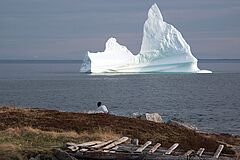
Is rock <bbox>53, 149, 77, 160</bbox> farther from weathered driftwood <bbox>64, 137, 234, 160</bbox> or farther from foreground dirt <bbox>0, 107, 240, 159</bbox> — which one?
foreground dirt <bbox>0, 107, 240, 159</bbox>

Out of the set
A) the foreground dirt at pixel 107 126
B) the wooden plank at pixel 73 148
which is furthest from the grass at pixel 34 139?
the foreground dirt at pixel 107 126

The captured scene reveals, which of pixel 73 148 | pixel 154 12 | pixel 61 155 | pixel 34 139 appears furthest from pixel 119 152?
pixel 154 12

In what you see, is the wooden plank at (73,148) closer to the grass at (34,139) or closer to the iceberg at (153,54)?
the grass at (34,139)

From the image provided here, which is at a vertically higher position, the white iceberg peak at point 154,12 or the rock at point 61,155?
the white iceberg peak at point 154,12

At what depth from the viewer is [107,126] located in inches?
765

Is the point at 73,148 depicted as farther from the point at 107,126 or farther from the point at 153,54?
the point at 153,54

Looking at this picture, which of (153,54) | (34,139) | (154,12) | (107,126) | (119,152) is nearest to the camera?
(119,152)

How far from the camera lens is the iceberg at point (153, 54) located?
92812mm

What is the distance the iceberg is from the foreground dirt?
71.7m

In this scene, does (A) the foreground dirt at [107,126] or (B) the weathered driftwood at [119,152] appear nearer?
(B) the weathered driftwood at [119,152]

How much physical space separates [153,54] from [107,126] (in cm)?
7775

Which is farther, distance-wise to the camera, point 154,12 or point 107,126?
Answer: point 154,12

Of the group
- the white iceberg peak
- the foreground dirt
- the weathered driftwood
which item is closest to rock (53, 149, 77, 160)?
the weathered driftwood

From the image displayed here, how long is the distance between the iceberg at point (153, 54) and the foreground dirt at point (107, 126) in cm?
7165
